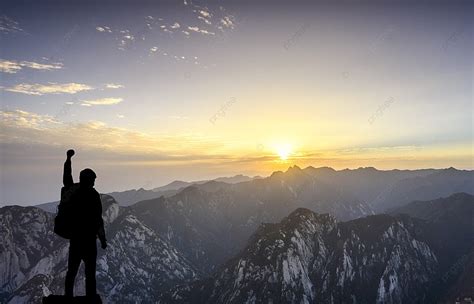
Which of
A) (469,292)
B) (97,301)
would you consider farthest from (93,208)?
(469,292)

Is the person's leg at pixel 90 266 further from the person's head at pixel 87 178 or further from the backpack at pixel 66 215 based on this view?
the person's head at pixel 87 178

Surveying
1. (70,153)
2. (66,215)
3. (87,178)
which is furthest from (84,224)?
(70,153)

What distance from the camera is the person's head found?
12719 mm

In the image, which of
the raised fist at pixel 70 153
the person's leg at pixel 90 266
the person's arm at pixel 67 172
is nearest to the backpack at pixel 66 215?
the person's arm at pixel 67 172

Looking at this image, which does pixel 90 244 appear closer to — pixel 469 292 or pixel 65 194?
pixel 65 194

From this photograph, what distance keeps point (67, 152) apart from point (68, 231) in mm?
3069

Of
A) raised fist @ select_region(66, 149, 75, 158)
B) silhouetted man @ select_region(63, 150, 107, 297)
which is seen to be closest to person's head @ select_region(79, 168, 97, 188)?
silhouetted man @ select_region(63, 150, 107, 297)

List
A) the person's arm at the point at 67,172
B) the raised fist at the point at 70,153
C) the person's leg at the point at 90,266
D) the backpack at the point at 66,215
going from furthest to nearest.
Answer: the raised fist at the point at 70,153 → the person's arm at the point at 67,172 → the backpack at the point at 66,215 → the person's leg at the point at 90,266

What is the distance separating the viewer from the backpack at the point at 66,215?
1223cm

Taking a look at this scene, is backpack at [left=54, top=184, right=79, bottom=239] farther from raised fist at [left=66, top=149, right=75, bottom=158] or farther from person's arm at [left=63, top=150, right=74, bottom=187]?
raised fist at [left=66, top=149, right=75, bottom=158]

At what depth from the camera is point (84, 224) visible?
12.7 m

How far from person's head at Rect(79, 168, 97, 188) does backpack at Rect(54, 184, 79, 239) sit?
1.23 ft

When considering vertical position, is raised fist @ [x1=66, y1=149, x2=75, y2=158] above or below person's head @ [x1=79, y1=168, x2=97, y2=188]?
above

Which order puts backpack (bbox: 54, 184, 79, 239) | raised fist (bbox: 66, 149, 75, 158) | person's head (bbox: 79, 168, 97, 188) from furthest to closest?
1. raised fist (bbox: 66, 149, 75, 158)
2. person's head (bbox: 79, 168, 97, 188)
3. backpack (bbox: 54, 184, 79, 239)
